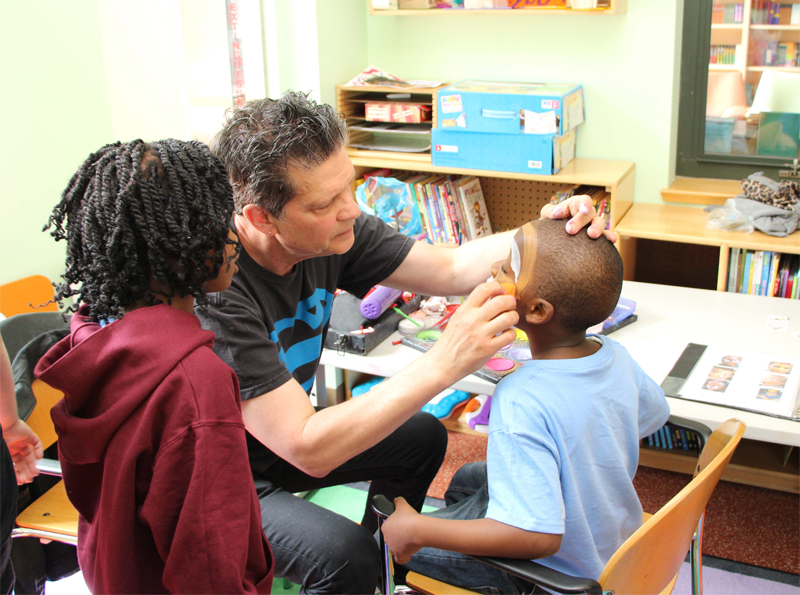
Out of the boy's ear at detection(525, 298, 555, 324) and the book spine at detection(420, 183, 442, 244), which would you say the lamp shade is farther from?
the boy's ear at detection(525, 298, 555, 324)

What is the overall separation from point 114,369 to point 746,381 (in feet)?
4.49

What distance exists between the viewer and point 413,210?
9.87 ft

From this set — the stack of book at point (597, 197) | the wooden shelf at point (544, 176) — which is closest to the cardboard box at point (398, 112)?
the wooden shelf at point (544, 176)

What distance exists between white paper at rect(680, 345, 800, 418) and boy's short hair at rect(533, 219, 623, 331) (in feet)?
1.78

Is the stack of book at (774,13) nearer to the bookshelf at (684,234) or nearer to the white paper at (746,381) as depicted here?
the bookshelf at (684,234)

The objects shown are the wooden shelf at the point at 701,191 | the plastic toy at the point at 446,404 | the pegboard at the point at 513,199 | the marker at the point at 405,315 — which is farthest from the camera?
the pegboard at the point at 513,199

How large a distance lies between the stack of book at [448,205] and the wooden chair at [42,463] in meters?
1.72

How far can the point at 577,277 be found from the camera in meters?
1.12

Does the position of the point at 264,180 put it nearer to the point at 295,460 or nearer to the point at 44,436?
the point at 295,460

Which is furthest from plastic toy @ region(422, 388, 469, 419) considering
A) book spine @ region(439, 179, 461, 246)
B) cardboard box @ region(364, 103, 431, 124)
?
cardboard box @ region(364, 103, 431, 124)

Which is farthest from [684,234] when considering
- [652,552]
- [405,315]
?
[652,552]

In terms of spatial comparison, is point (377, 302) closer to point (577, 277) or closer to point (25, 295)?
point (577, 277)

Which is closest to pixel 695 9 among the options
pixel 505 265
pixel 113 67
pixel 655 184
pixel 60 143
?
pixel 655 184

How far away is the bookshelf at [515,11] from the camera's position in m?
2.70
